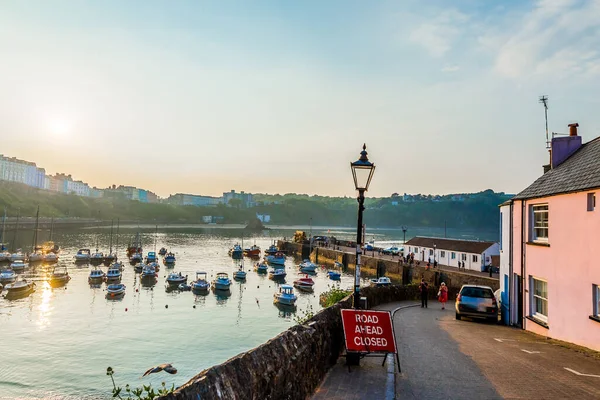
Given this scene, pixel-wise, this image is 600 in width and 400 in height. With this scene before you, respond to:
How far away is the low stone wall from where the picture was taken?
5566 mm

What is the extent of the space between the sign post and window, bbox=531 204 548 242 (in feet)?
34.5

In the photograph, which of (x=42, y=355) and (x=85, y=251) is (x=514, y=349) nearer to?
(x=42, y=355)

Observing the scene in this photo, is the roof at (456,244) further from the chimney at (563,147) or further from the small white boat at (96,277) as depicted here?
the small white boat at (96,277)

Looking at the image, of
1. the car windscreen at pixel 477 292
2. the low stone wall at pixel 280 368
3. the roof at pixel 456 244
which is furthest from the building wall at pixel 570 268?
the roof at pixel 456 244

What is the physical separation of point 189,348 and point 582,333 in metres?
29.3

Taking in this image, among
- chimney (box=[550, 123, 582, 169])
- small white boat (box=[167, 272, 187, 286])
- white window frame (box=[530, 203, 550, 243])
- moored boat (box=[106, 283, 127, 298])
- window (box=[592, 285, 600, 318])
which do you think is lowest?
moored boat (box=[106, 283, 127, 298])

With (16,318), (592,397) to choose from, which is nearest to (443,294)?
(592,397)

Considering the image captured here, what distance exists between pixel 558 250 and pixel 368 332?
Answer: 972 centimetres

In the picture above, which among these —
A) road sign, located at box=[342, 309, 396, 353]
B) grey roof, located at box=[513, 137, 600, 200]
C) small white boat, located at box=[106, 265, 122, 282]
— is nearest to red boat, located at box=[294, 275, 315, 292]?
small white boat, located at box=[106, 265, 122, 282]

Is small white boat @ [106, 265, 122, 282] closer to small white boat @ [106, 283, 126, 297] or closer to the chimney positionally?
small white boat @ [106, 283, 126, 297]

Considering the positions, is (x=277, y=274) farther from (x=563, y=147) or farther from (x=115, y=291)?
(x=563, y=147)

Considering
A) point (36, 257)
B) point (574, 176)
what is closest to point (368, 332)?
point (574, 176)

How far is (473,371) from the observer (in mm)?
11094

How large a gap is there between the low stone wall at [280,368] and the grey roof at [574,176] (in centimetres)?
998
